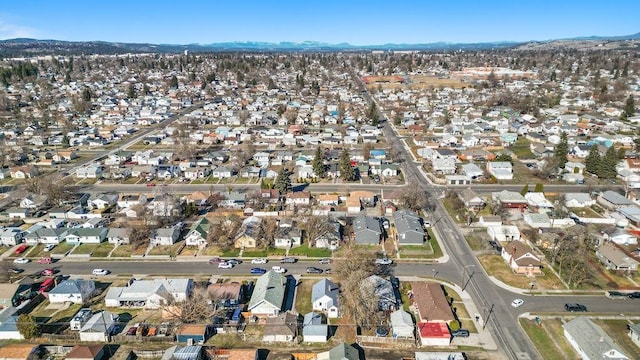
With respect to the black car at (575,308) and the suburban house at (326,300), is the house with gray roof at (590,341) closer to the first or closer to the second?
the black car at (575,308)

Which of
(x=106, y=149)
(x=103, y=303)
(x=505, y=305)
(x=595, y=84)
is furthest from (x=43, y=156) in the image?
(x=595, y=84)

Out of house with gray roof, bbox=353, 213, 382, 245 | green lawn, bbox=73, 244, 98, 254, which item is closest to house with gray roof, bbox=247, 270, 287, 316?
house with gray roof, bbox=353, 213, 382, 245

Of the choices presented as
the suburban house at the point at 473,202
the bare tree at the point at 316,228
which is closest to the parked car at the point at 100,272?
the bare tree at the point at 316,228

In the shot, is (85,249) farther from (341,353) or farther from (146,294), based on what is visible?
(341,353)

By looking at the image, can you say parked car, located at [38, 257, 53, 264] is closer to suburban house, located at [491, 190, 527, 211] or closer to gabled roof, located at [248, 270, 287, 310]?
gabled roof, located at [248, 270, 287, 310]

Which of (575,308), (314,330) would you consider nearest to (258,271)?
(314,330)

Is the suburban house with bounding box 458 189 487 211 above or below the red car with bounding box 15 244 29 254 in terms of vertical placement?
above
